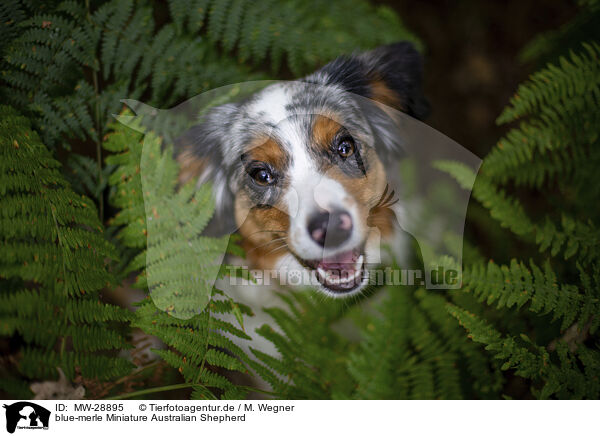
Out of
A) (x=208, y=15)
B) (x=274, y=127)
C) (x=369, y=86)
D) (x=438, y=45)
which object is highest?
(x=438, y=45)

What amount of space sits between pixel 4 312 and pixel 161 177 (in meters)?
0.71

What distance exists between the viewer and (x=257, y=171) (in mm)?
1811

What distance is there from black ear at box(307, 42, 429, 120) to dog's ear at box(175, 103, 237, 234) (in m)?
0.46

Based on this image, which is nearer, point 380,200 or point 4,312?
point 4,312

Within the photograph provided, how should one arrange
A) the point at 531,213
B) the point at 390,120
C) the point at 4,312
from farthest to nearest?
the point at 531,213
the point at 390,120
the point at 4,312

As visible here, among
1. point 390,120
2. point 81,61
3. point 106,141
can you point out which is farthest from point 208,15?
point 390,120

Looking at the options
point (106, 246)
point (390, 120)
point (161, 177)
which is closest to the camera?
point (106, 246)

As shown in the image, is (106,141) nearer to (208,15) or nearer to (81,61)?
(81,61)

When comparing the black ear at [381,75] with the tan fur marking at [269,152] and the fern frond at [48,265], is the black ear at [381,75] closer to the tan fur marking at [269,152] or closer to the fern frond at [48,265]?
the tan fur marking at [269,152]

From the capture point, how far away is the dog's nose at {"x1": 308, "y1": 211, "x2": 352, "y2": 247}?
165 cm

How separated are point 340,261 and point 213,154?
775 mm
